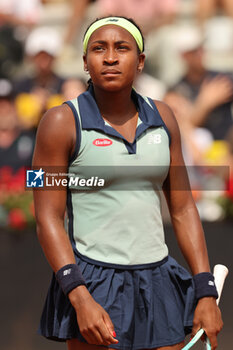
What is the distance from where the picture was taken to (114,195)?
2.11 metres

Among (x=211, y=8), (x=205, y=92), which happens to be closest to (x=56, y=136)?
(x=205, y=92)

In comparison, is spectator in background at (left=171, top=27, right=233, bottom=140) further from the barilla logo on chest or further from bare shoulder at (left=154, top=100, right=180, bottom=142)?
the barilla logo on chest

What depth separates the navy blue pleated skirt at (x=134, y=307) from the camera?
2.08m

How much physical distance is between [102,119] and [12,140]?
4.07 meters

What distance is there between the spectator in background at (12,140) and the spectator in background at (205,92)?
160cm

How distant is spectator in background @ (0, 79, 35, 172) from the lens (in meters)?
5.95

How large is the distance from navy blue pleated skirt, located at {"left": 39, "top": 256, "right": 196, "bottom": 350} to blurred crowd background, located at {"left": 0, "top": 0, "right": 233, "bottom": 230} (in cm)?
303

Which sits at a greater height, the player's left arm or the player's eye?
the player's eye

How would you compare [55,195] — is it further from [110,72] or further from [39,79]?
[39,79]

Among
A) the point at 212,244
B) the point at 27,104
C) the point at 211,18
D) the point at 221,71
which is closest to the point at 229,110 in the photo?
the point at 221,71

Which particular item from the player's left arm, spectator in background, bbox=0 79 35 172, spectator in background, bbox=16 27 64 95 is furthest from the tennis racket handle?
spectator in background, bbox=16 27 64 95

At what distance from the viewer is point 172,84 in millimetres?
→ 6836

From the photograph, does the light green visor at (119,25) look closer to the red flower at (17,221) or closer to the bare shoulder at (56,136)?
the bare shoulder at (56,136)

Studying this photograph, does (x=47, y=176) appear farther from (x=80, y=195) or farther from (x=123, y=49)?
(x=123, y=49)
